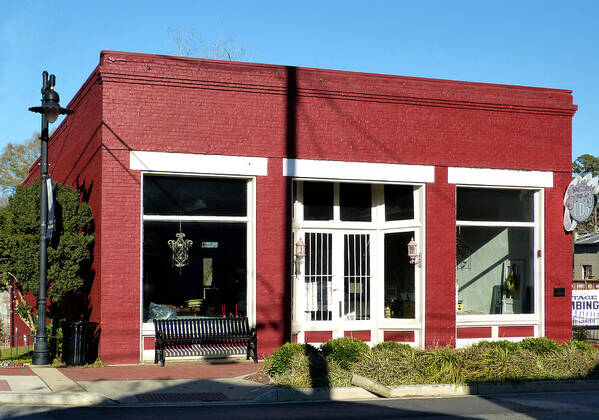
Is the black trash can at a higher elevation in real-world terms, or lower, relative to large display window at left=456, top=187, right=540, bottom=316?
lower

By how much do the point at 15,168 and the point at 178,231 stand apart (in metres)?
51.4

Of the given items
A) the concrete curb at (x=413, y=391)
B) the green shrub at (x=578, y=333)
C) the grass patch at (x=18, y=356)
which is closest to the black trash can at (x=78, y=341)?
the grass patch at (x=18, y=356)

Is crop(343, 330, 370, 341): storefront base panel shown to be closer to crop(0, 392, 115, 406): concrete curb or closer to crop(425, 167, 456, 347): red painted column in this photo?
crop(425, 167, 456, 347): red painted column

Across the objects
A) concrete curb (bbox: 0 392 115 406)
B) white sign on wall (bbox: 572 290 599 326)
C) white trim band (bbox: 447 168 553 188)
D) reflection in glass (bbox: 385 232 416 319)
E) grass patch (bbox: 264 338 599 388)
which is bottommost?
concrete curb (bbox: 0 392 115 406)

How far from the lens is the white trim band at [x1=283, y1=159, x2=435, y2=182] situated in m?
16.7

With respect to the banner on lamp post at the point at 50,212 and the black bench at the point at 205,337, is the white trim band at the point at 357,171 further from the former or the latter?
the banner on lamp post at the point at 50,212

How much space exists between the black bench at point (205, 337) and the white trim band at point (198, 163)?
298 cm

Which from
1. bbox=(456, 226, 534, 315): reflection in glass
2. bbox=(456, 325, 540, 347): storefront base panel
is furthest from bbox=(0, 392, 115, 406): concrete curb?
bbox=(456, 226, 534, 315): reflection in glass

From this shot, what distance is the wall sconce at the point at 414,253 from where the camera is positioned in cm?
1759

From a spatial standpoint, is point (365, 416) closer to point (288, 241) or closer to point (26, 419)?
point (26, 419)

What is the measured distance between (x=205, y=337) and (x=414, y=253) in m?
5.09

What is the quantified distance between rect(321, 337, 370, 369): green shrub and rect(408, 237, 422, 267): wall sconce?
159 inches

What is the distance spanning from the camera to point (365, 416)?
10.2 meters

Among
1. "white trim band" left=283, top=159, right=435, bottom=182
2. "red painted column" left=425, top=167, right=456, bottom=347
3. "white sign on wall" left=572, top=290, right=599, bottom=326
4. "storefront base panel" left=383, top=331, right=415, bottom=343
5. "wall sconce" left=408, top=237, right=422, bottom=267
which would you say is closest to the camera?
"white trim band" left=283, top=159, right=435, bottom=182
